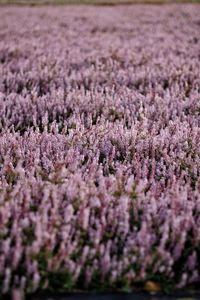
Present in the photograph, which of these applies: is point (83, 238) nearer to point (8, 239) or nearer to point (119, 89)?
point (8, 239)

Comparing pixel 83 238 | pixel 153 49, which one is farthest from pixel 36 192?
pixel 153 49

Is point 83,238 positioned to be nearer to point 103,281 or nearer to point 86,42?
point 103,281

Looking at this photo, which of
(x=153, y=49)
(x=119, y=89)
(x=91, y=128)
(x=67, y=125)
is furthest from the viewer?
(x=153, y=49)

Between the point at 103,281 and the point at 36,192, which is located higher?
the point at 36,192

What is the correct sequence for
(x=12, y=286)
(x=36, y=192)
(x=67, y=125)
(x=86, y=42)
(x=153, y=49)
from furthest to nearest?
(x=86, y=42), (x=153, y=49), (x=67, y=125), (x=36, y=192), (x=12, y=286)

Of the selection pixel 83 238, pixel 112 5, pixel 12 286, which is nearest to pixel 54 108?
pixel 83 238

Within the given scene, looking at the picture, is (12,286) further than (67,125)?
No

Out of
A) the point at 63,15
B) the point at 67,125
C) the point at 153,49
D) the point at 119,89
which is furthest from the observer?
the point at 63,15
